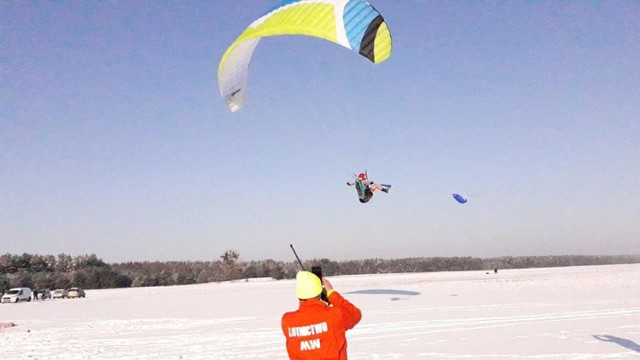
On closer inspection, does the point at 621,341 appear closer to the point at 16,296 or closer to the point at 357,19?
the point at 357,19

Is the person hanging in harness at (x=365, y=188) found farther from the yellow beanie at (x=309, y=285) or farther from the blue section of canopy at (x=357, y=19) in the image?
the yellow beanie at (x=309, y=285)

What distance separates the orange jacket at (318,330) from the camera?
12.7 ft

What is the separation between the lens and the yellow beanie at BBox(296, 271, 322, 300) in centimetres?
385

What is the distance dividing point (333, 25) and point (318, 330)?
6068 millimetres

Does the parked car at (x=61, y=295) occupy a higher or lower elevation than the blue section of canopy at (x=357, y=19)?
lower

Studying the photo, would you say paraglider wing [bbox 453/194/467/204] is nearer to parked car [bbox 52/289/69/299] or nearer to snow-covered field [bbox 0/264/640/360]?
snow-covered field [bbox 0/264/640/360]

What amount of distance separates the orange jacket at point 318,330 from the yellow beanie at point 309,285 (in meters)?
0.06

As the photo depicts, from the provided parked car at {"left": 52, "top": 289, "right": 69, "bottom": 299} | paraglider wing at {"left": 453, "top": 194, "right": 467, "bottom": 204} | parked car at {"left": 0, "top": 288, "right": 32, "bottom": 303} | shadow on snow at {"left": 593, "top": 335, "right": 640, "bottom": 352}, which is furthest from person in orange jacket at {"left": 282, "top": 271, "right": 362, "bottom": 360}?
parked car at {"left": 52, "top": 289, "right": 69, "bottom": 299}

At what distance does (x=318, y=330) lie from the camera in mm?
3863

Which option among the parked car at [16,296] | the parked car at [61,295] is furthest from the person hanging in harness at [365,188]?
the parked car at [61,295]

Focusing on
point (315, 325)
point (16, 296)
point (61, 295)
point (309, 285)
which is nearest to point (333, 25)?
point (309, 285)

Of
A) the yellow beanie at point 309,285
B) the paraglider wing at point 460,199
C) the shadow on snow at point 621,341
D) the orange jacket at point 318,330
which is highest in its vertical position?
the paraglider wing at point 460,199

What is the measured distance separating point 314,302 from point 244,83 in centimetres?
844

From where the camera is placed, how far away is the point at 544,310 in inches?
695
